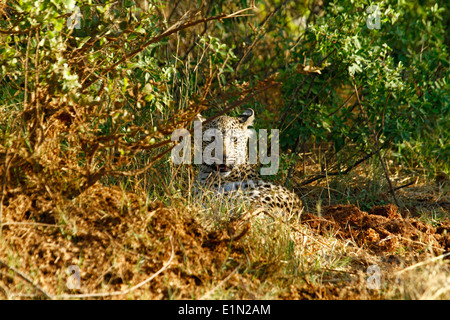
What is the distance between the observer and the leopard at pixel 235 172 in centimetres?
482

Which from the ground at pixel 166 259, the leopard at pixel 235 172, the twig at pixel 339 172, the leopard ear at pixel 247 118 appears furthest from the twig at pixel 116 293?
the twig at pixel 339 172

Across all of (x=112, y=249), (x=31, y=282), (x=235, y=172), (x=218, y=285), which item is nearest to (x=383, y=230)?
(x=235, y=172)

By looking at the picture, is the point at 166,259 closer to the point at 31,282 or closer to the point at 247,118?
the point at 31,282

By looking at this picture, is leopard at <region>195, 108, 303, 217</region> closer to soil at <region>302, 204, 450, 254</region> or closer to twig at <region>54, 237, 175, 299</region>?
soil at <region>302, 204, 450, 254</region>

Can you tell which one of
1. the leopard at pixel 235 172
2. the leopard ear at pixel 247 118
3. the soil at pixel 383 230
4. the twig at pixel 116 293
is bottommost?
the twig at pixel 116 293

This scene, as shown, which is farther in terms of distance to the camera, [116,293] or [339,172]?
[339,172]

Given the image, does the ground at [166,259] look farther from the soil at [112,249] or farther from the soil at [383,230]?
the soil at [383,230]

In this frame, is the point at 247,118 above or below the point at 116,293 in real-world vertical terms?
above

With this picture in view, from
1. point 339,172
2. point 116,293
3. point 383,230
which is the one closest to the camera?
point 116,293

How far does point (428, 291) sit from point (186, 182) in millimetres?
2574

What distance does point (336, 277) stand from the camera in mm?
3568

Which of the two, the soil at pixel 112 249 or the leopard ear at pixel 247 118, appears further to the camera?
the leopard ear at pixel 247 118

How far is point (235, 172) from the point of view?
512 centimetres
